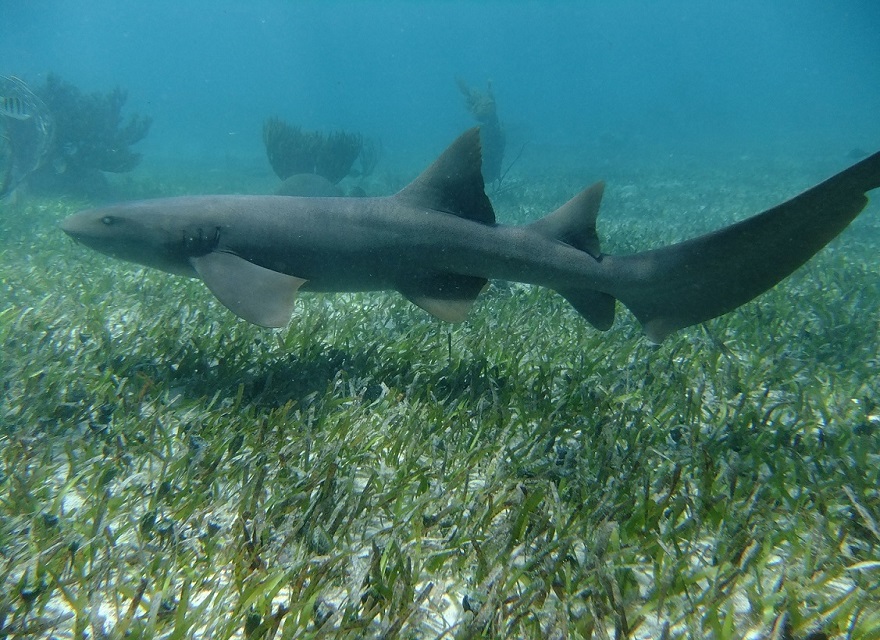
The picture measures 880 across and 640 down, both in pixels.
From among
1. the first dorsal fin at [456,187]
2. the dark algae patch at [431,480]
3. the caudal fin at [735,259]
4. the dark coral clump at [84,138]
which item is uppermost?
the dark coral clump at [84,138]

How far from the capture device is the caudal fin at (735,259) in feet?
8.23

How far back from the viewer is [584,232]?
12.0 ft

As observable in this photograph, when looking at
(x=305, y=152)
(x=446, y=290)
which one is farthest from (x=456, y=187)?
(x=305, y=152)

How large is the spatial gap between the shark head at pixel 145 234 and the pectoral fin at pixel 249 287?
0.15 meters

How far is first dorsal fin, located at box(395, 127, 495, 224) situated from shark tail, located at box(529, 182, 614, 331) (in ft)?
1.46

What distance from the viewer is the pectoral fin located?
3.27 meters

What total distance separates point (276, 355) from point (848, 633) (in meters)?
3.98

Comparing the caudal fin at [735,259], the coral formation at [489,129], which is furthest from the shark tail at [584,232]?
the coral formation at [489,129]

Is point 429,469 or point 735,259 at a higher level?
point 735,259

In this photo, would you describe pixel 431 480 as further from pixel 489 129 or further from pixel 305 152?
pixel 489 129

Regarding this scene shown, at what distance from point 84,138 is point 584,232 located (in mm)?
19157

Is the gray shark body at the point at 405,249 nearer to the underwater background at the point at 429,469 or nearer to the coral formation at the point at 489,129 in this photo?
the underwater background at the point at 429,469

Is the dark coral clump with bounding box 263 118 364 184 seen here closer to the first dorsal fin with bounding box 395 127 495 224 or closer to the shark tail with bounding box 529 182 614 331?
the first dorsal fin with bounding box 395 127 495 224

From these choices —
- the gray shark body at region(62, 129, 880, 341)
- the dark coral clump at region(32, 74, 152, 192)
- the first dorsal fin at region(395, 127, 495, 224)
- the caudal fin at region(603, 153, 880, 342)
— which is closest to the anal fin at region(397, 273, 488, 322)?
the gray shark body at region(62, 129, 880, 341)
